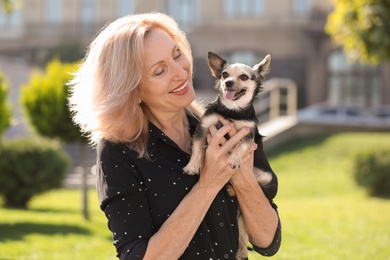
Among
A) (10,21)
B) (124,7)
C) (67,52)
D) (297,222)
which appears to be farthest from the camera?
(10,21)

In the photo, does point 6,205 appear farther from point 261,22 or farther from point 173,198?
point 261,22

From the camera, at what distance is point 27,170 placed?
643 inches

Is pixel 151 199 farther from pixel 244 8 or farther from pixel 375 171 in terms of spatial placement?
pixel 244 8

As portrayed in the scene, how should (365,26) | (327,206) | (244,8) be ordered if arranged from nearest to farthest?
1. (365,26)
2. (327,206)
3. (244,8)

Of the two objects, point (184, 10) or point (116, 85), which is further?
point (184, 10)

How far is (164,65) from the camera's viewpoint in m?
3.58

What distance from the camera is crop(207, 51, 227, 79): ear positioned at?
386 cm

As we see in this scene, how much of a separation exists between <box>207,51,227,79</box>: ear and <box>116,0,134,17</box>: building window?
4295cm

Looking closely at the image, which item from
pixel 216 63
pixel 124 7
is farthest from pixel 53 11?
pixel 216 63

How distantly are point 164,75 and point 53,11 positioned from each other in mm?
45198

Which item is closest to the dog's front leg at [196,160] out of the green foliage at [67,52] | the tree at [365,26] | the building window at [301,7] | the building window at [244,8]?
the tree at [365,26]

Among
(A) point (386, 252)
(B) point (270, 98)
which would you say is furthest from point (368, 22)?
(B) point (270, 98)

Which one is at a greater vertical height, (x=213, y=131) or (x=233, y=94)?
(x=233, y=94)

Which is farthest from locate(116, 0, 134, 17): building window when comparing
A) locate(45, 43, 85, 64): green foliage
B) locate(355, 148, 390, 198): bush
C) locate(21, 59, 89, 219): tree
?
locate(21, 59, 89, 219): tree
